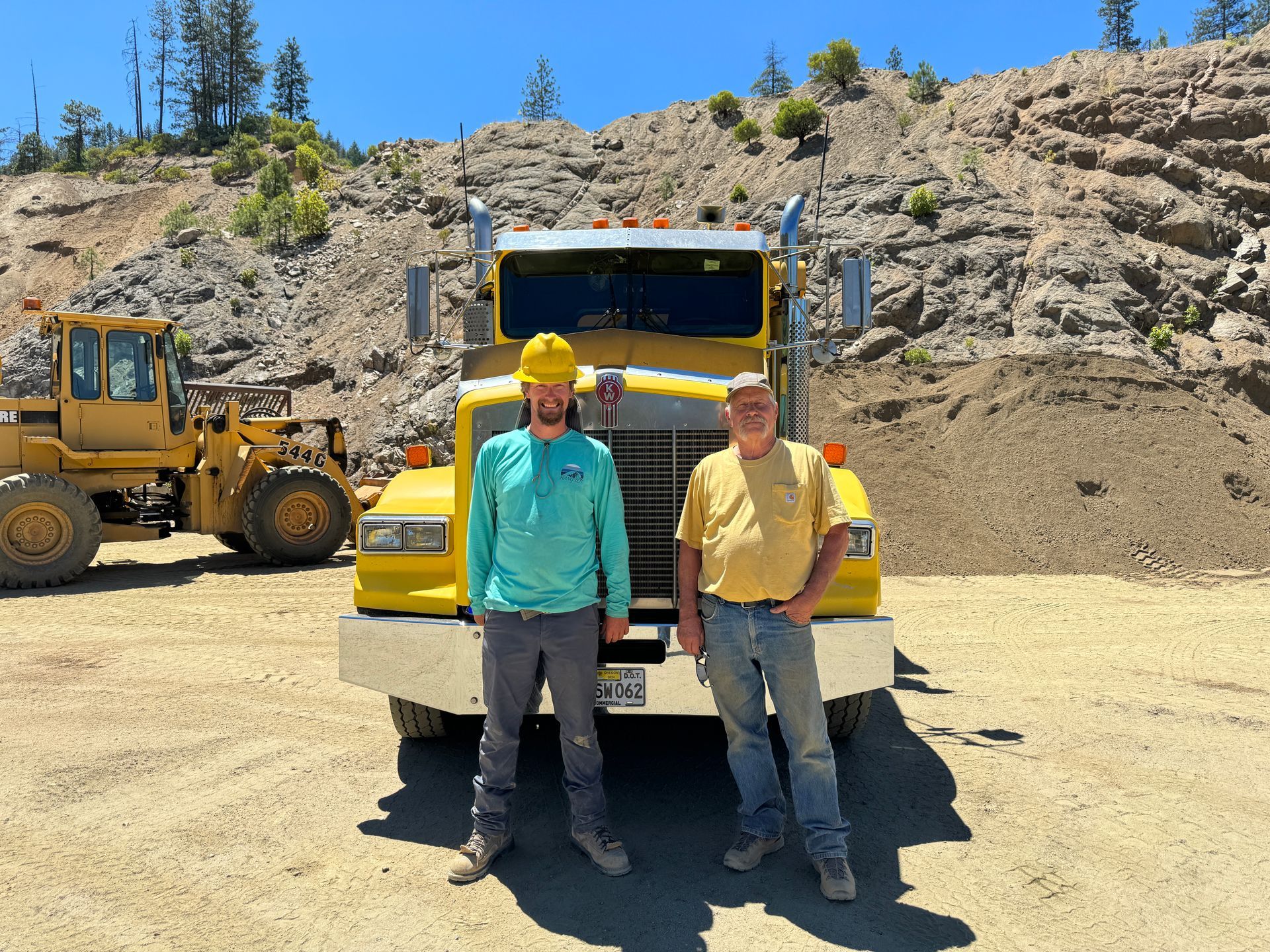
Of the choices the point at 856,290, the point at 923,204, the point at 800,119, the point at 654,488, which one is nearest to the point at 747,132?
the point at 800,119

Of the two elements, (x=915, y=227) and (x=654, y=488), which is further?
(x=915, y=227)

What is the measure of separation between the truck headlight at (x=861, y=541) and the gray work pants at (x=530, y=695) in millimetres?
1280

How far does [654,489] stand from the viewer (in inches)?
172

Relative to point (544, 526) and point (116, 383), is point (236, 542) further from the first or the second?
point (544, 526)

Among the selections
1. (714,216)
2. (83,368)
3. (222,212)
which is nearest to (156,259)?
(222,212)

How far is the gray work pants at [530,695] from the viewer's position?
3.67m

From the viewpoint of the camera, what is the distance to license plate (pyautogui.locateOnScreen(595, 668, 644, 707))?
409cm

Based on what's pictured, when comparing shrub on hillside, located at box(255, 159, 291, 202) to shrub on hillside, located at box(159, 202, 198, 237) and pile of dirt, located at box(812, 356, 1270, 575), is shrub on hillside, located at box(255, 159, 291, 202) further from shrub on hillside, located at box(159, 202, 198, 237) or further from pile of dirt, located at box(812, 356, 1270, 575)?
pile of dirt, located at box(812, 356, 1270, 575)

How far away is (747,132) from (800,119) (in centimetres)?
388

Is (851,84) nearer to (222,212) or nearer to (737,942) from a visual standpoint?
(222,212)

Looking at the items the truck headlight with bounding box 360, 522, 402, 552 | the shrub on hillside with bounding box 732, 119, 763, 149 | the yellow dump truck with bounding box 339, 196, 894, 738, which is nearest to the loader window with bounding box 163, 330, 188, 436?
the yellow dump truck with bounding box 339, 196, 894, 738

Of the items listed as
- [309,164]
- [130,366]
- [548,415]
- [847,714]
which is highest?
[309,164]

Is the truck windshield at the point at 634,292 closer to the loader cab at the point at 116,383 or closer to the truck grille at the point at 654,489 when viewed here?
the truck grille at the point at 654,489

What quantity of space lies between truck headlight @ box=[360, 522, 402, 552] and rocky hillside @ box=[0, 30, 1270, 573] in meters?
14.0
